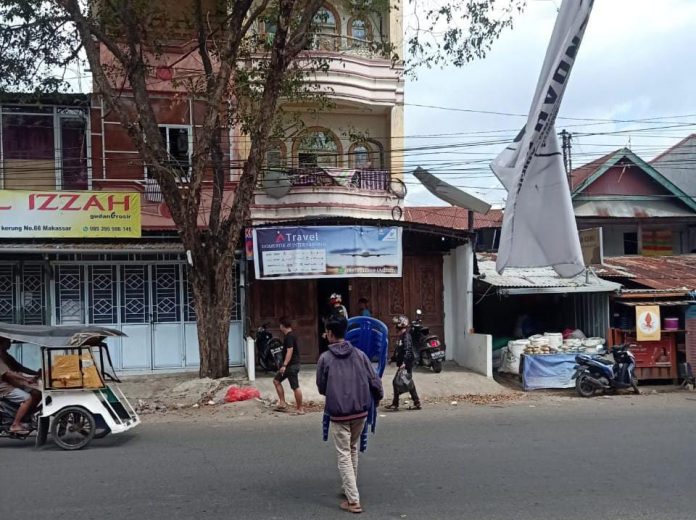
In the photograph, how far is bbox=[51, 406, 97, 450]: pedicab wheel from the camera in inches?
308

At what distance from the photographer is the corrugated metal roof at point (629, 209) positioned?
20.4m

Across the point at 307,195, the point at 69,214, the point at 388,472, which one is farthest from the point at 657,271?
the point at 69,214

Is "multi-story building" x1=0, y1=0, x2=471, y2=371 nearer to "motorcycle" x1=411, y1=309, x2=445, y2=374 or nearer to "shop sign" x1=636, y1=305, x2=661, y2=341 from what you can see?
"motorcycle" x1=411, y1=309, x2=445, y2=374

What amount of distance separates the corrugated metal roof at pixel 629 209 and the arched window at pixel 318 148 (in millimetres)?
7906

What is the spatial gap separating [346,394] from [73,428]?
4.18 m

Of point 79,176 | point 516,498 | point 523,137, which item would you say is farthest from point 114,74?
point 516,498

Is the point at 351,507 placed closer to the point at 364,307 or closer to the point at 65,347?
the point at 65,347

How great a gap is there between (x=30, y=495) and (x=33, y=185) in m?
11.1

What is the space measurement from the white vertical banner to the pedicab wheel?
5.29 meters

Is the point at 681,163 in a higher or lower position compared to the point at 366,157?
higher

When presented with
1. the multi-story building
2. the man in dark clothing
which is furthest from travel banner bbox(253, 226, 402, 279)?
the man in dark clothing

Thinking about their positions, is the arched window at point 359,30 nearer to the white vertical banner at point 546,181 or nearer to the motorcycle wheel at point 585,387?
the motorcycle wheel at point 585,387

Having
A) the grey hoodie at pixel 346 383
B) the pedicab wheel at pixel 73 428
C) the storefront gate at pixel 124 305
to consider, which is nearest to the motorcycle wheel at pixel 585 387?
the storefront gate at pixel 124 305

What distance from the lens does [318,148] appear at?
17688 mm
